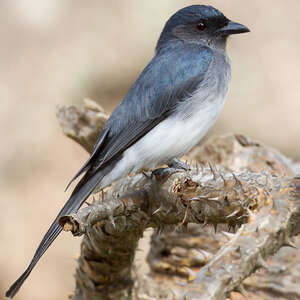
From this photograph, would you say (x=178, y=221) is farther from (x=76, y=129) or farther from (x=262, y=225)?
(x=76, y=129)

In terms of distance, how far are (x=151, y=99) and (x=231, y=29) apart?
81 cm

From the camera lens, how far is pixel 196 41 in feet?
15.1

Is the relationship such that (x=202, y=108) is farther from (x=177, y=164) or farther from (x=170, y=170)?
(x=170, y=170)

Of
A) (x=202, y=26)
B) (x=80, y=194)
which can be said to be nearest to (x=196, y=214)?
(x=80, y=194)

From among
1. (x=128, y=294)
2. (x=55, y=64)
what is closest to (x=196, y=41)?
(x=128, y=294)

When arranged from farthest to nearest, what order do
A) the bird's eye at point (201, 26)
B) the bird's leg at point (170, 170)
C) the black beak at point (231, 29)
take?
the bird's eye at point (201, 26), the black beak at point (231, 29), the bird's leg at point (170, 170)

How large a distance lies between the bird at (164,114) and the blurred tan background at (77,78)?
2184 mm

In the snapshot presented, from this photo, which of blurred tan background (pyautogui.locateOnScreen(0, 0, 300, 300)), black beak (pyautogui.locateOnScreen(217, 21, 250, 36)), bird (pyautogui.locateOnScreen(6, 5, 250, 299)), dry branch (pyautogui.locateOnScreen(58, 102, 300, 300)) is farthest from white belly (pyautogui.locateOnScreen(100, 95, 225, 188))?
blurred tan background (pyautogui.locateOnScreen(0, 0, 300, 300))

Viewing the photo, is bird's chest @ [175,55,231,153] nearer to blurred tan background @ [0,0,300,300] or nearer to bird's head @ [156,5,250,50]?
bird's head @ [156,5,250,50]

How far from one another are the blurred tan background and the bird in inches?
86.0

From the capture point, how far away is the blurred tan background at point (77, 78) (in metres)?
6.33

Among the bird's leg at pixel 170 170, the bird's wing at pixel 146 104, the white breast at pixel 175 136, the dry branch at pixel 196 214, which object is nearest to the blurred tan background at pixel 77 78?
the dry branch at pixel 196 214

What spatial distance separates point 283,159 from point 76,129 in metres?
1.49

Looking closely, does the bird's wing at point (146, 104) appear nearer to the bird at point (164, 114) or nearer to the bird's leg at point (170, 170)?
the bird at point (164, 114)
